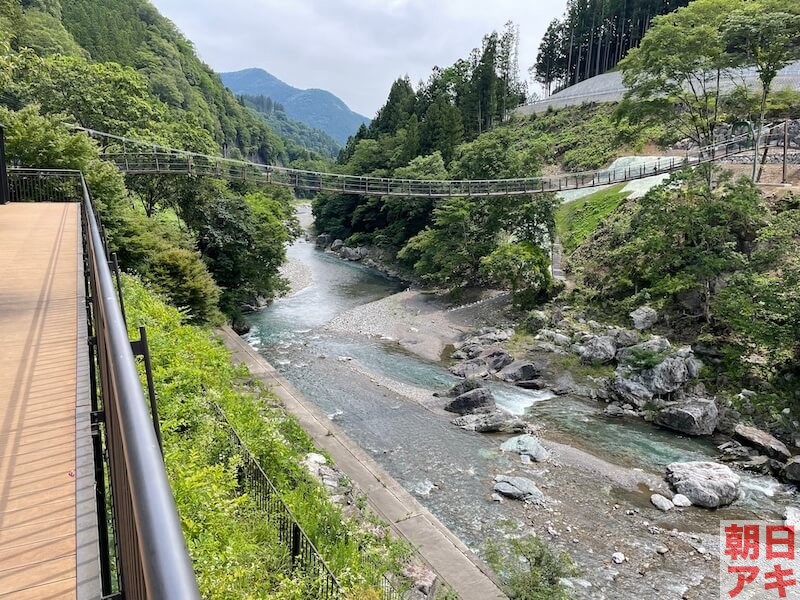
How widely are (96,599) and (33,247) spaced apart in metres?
6.19

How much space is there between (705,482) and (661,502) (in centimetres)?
88

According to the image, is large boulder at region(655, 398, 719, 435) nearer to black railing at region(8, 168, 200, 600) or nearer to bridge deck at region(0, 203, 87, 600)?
bridge deck at region(0, 203, 87, 600)

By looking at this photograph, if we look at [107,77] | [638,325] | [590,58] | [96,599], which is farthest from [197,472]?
[590,58]

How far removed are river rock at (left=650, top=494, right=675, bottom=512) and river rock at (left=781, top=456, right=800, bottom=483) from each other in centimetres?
226

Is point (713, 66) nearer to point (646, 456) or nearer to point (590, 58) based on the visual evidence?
point (646, 456)

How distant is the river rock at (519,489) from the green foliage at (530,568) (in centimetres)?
98

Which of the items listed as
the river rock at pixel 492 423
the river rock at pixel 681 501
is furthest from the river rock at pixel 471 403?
the river rock at pixel 681 501

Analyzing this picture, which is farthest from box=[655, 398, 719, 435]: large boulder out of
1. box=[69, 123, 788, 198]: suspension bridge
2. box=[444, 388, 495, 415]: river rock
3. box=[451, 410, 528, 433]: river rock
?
box=[69, 123, 788, 198]: suspension bridge

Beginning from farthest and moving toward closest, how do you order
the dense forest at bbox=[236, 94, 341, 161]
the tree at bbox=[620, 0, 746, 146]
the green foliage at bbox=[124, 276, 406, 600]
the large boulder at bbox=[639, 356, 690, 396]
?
the dense forest at bbox=[236, 94, 341, 161] → the tree at bbox=[620, 0, 746, 146] → the large boulder at bbox=[639, 356, 690, 396] → the green foliage at bbox=[124, 276, 406, 600]

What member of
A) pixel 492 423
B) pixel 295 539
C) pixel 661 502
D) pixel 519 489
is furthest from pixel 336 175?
pixel 295 539

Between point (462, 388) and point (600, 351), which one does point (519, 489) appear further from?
point (600, 351)

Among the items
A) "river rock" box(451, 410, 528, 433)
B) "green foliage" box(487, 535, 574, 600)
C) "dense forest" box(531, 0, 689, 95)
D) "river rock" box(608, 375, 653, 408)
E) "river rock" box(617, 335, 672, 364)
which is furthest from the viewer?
"dense forest" box(531, 0, 689, 95)

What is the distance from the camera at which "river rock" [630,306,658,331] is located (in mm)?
14250

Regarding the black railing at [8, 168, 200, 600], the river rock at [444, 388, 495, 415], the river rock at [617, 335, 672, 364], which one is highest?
the black railing at [8, 168, 200, 600]
